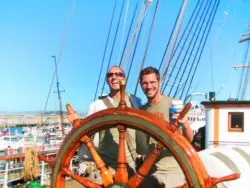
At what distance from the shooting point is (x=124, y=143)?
3170 mm

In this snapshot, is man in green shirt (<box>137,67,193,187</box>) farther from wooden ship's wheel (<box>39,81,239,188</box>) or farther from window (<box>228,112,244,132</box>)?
window (<box>228,112,244,132</box>)

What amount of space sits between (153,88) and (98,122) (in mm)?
697

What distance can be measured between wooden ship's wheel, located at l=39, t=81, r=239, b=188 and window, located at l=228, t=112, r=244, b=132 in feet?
15.5

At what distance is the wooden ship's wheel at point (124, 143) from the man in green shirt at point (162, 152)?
1.54 feet

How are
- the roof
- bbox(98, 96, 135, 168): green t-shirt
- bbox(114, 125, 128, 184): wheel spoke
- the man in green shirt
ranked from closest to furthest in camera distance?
bbox(114, 125, 128, 184): wheel spoke
the man in green shirt
bbox(98, 96, 135, 168): green t-shirt
the roof

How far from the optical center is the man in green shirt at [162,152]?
11.6 feet

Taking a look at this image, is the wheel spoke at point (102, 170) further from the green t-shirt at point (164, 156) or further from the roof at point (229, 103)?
the roof at point (229, 103)

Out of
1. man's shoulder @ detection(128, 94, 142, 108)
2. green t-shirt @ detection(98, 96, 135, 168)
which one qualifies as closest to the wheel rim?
green t-shirt @ detection(98, 96, 135, 168)

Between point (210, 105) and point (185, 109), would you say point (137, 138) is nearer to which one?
point (185, 109)

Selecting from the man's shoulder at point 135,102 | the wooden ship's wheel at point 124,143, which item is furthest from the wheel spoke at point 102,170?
the man's shoulder at point 135,102

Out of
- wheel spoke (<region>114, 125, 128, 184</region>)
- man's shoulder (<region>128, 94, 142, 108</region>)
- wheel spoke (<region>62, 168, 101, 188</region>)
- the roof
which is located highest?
the roof

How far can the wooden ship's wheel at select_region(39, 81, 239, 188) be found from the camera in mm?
2814

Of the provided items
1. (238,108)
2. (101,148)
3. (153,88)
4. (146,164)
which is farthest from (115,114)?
(238,108)

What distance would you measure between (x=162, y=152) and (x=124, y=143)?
480mm
